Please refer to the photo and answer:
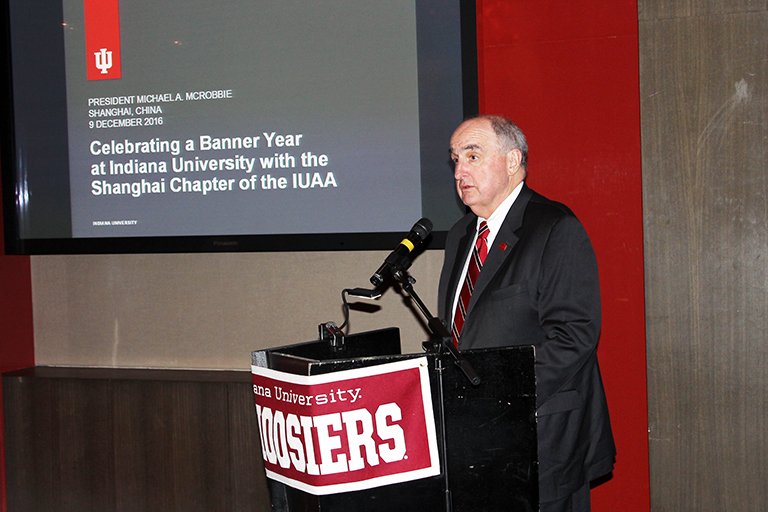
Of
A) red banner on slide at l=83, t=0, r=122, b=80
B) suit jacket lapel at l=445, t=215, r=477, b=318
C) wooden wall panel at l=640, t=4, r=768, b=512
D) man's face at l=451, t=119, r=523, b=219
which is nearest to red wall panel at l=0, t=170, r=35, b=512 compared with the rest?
red banner on slide at l=83, t=0, r=122, b=80

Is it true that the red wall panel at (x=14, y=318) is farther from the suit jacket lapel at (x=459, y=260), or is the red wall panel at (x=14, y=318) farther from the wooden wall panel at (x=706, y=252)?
the wooden wall panel at (x=706, y=252)

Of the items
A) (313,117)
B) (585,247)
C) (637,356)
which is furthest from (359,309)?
(585,247)

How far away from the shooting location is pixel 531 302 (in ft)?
6.22

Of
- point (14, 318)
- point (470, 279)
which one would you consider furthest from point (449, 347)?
point (14, 318)

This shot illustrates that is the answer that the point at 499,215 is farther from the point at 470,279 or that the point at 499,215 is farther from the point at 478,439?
the point at 478,439

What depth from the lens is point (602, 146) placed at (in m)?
2.71

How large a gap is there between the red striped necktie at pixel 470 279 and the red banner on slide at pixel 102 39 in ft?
6.65

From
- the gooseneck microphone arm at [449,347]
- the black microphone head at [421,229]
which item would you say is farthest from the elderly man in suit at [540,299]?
the gooseneck microphone arm at [449,347]

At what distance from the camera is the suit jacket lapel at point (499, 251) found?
1.95 meters

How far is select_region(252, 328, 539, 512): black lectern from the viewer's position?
1.45m

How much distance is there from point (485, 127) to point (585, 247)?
456mm

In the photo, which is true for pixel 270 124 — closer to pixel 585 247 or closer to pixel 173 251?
pixel 173 251

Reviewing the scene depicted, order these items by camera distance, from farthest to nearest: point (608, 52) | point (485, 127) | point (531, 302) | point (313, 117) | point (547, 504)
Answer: point (313, 117) → point (608, 52) → point (485, 127) → point (531, 302) → point (547, 504)

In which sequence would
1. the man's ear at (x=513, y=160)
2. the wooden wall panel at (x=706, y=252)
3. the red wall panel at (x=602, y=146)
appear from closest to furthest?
the man's ear at (x=513, y=160), the wooden wall panel at (x=706, y=252), the red wall panel at (x=602, y=146)
